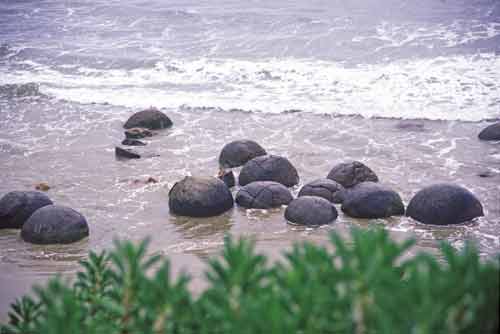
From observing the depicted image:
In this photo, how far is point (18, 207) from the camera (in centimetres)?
854

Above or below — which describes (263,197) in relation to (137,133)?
below

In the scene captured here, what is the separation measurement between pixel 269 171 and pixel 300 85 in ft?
25.5

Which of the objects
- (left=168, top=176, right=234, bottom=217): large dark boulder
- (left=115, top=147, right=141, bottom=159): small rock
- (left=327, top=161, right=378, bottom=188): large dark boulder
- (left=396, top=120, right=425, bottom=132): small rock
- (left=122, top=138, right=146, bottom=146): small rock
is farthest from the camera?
(left=396, top=120, right=425, bottom=132): small rock

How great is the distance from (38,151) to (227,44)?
36.5ft

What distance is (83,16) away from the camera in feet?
88.6

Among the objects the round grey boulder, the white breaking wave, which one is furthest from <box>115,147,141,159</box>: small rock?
the white breaking wave

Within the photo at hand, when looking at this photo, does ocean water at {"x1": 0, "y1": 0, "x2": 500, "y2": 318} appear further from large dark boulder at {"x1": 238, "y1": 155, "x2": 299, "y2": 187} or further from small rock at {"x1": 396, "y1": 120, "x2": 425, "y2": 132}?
large dark boulder at {"x1": 238, "y1": 155, "x2": 299, "y2": 187}

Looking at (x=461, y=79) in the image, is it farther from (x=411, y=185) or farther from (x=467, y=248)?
(x=467, y=248)

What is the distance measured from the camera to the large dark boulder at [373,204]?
8.61 meters

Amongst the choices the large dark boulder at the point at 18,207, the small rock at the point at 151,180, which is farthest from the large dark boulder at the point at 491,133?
the large dark boulder at the point at 18,207

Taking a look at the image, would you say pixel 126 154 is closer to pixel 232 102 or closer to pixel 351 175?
pixel 351 175

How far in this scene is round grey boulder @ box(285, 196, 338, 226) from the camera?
27.4 ft

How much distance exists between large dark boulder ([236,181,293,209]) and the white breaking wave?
567cm

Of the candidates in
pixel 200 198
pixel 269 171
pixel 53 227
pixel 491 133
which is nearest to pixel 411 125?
pixel 491 133
